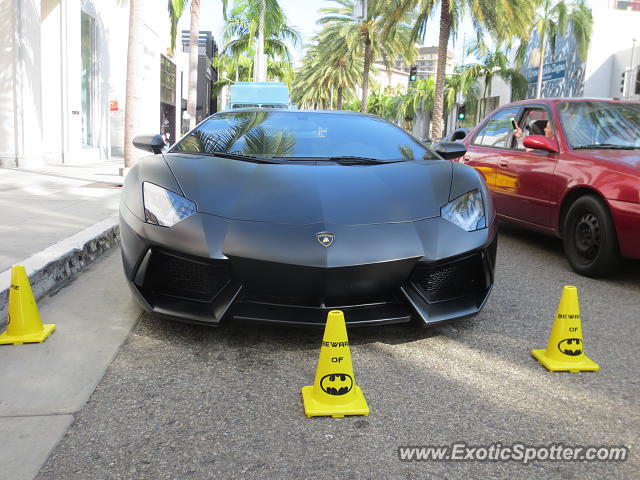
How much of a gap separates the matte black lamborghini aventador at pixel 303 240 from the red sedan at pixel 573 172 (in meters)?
1.50

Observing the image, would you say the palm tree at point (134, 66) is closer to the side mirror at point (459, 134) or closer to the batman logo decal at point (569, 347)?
the side mirror at point (459, 134)

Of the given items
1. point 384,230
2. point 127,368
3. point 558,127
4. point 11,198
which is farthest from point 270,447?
point 11,198

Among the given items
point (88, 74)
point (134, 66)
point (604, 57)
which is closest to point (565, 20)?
point (604, 57)

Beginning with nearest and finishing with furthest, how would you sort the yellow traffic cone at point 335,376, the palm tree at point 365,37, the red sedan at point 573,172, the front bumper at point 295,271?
the yellow traffic cone at point 335,376, the front bumper at point 295,271, the red sedan at point 573,172, the palm tree at point 365,37

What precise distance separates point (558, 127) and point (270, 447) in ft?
14.4

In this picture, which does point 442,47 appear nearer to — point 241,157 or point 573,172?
point 573,172

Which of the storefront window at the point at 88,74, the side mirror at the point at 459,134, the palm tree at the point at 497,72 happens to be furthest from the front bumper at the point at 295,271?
the palm tree at the point at 497,72

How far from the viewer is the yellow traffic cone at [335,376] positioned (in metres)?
2.36

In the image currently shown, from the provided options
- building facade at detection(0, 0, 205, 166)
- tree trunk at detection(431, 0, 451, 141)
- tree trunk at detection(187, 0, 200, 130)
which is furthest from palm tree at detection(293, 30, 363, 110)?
building facade at detection(0, 0, 205, 166)

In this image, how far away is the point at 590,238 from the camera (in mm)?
4703

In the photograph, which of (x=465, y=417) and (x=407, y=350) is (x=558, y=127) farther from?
(x=465, y=417)

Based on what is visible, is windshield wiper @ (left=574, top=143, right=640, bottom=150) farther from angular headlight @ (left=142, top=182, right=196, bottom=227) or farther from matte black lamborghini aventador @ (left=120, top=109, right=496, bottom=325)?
angular headlight @ (left=142, top=182, right=196, bottom=227)

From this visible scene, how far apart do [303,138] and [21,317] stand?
2.00 meters

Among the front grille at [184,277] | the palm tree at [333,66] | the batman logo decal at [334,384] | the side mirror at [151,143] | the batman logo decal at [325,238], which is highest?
the palm tree at [333,66]
